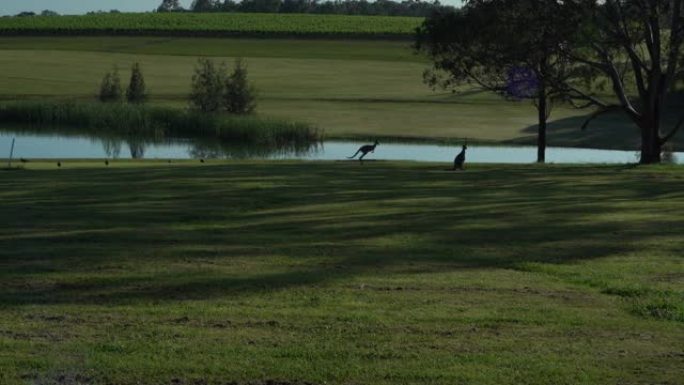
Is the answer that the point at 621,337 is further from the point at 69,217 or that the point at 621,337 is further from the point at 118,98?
the point at 118,98

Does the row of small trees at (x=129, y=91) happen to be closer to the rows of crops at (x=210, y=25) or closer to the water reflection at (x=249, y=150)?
the water reflection at (x=249, y=150)

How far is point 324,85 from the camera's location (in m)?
88.0

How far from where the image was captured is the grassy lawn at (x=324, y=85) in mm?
63188

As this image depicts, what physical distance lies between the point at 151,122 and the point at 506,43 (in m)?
23.6

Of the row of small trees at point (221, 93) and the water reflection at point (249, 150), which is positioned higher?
the row of small trees at point (221, 93)

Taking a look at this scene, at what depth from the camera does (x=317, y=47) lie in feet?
388

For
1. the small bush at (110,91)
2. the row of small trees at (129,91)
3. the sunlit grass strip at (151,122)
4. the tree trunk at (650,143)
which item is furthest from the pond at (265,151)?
the small bush at (110,91)

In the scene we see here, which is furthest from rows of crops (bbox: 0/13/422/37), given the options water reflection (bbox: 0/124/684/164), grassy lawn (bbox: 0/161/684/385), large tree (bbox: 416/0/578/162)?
grassy lawn (bbox: 0/161/684/385)

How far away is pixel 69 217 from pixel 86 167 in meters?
12.5

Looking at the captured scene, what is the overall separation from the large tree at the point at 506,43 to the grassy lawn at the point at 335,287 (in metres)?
15.2

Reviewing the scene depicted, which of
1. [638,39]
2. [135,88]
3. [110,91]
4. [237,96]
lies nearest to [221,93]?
[237,96]

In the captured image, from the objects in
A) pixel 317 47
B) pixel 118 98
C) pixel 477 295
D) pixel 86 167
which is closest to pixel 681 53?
pixel 86 167

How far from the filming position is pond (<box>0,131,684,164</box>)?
4606cm

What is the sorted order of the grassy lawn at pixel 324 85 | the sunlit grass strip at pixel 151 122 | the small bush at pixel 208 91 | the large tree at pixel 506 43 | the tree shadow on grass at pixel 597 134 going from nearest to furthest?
the large tree at pixel 506 43 < the sunlit grass strip at pixel 151 122 < the tree shadow on grass at pixel 597 134 < the grassy lawn at pixel 324 85 < the small bush at pixel 208 91
